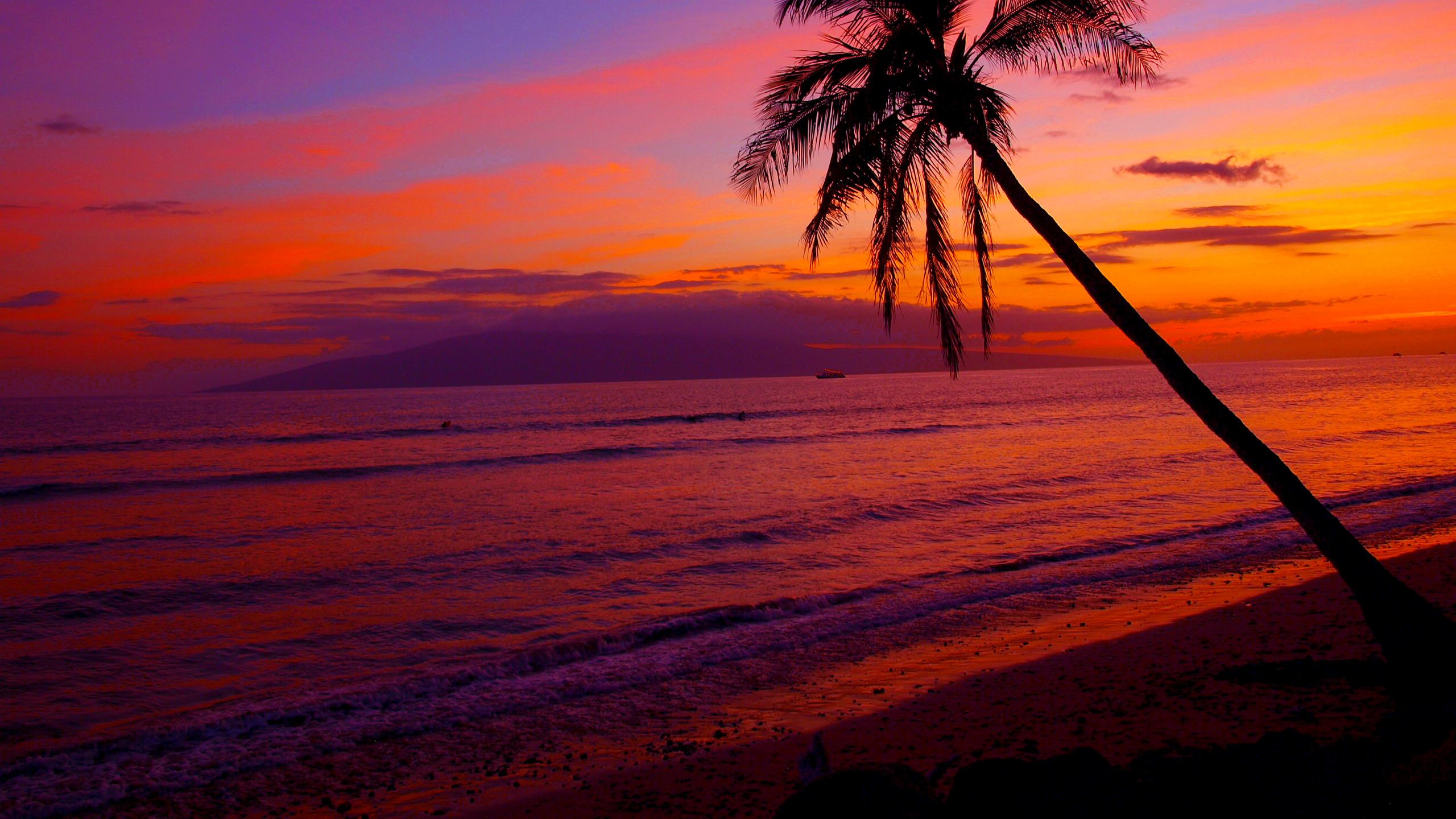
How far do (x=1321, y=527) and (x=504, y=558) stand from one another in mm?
14036

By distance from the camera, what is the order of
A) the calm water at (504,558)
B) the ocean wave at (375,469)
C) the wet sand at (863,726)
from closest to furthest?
the wet sand at (863,726) < the calm water at (504,558) < the ocean wave at (375,469)

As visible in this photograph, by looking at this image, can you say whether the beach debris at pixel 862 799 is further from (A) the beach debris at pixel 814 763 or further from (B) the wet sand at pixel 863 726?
(B) the wet sand at pixel 863 726

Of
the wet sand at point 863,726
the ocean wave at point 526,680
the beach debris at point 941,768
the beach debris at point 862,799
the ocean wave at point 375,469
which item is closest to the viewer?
the beach debris at point 862,799

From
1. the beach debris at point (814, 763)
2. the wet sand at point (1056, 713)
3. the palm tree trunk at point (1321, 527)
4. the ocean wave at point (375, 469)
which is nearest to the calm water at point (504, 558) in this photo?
the ocean wave at point (375, 469)

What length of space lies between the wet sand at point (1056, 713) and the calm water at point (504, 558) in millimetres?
2448

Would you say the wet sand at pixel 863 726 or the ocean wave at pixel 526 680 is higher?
the wet sand at pixel 863 726

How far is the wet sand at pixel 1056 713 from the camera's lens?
625 cm

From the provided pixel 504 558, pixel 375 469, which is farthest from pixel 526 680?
pixel 375 469

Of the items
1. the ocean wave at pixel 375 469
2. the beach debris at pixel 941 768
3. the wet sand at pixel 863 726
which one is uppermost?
the beach debris at pixel 941 768

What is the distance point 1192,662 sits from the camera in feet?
27.8

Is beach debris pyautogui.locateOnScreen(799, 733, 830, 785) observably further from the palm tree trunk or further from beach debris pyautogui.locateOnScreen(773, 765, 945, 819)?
the palm tree trunk

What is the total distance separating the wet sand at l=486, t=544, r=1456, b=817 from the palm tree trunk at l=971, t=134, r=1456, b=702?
41 cm

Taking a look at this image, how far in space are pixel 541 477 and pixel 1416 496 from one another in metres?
26.8

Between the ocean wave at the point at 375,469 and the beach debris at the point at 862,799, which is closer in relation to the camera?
the beach debris at the point at 862,799
